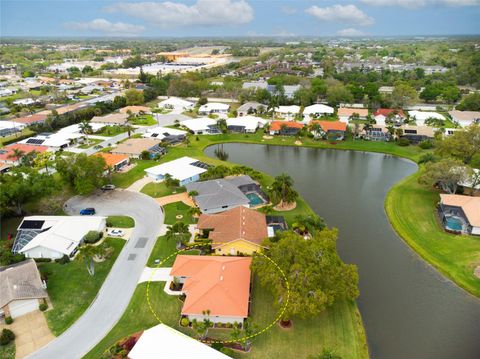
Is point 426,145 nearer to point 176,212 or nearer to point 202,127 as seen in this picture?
point 202,127

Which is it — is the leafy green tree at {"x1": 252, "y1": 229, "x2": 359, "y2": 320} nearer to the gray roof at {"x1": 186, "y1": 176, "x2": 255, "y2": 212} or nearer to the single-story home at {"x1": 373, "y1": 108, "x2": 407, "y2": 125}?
the gray roof at {"x1": 186, "y1": 176, "x2": 255, "y2": 212}

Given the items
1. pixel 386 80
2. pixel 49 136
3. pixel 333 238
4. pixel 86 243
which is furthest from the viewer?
pixel 386 80

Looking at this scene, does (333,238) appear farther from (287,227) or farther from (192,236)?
(192,236)

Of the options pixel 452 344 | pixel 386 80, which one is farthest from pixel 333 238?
pixel 386 80

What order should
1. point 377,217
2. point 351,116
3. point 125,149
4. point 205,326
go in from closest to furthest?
point 205,326 → point 377,217 → point 125,149 → point 351,116

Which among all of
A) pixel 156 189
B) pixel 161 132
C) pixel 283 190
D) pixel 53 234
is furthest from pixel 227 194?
pixel 161 132

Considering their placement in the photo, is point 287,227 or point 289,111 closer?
point 287,227
